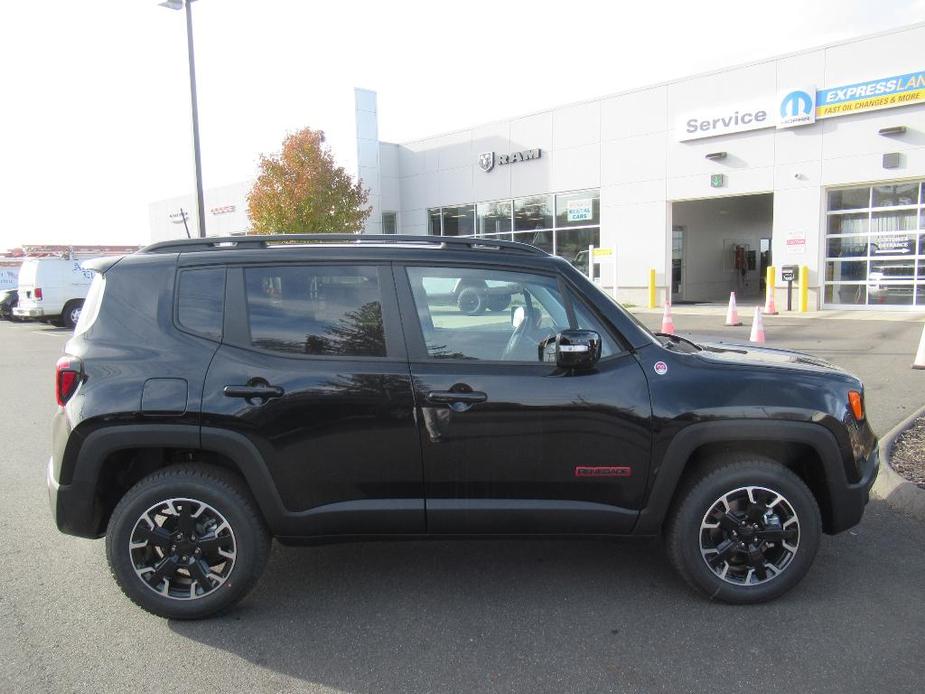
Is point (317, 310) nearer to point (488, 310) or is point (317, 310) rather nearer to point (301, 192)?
point (488, 310)

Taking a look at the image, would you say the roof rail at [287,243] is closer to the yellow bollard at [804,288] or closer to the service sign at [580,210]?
the yellow bollard at [804,288]

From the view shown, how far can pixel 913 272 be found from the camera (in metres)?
17.4

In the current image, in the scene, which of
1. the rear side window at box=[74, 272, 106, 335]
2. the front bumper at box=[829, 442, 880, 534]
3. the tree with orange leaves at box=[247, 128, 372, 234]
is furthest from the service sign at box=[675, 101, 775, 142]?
the rear side window at box=[74, 272, 106, 335]

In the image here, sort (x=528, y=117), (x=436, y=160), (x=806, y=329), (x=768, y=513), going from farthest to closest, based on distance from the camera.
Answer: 1. (x=436, y=160)
2. (x=528, y=117)
3. (x=806, y=329)
4. (x=768, y=513)

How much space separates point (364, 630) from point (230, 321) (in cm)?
163

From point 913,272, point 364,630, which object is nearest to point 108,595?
point 364,630

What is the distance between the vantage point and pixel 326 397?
3277 millimetres

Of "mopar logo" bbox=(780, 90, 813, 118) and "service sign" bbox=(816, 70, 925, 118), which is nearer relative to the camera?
"service sign" bbox=(816, 70, 925, 118)

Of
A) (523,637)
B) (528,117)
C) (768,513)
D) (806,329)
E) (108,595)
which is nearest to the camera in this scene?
(523,637)

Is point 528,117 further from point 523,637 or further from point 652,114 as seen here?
point 523,637

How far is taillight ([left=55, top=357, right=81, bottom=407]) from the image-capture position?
3.31 meters

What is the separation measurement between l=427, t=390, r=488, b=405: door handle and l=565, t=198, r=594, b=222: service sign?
2097 centimetres

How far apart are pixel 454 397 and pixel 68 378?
186 cm

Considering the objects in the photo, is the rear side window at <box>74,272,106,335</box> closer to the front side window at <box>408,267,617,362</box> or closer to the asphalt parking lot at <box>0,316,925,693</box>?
the asphalt parking lot at <box>0,316,925,693</box>
